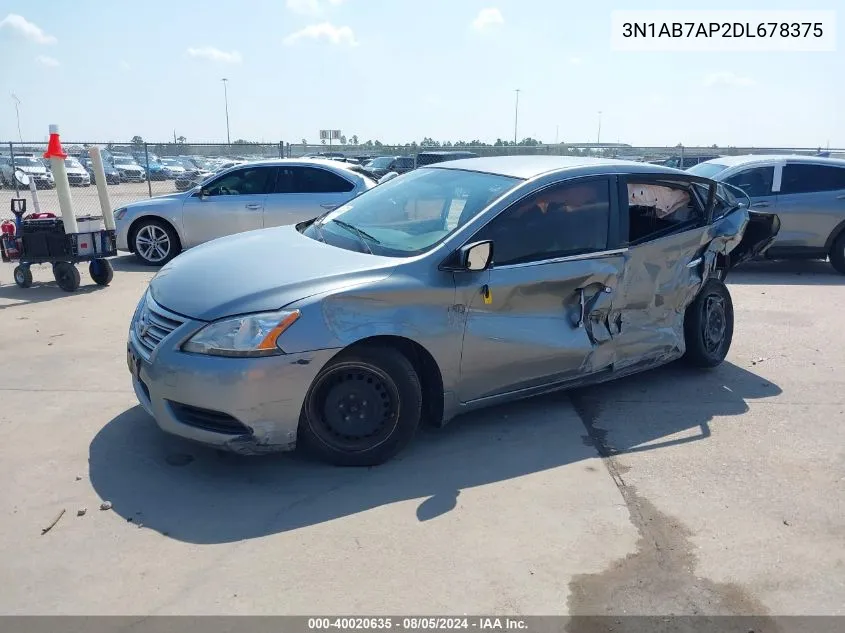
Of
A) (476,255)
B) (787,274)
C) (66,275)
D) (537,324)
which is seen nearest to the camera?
(476,255)

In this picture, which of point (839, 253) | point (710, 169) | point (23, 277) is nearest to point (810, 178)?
point (839, 253)

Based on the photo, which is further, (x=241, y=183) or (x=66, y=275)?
(x=241, y=183)

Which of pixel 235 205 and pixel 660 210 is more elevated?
pixel 660 210

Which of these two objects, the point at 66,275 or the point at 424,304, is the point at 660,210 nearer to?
the point at 424,304

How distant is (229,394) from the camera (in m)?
3.64

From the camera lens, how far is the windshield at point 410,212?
14.6ft

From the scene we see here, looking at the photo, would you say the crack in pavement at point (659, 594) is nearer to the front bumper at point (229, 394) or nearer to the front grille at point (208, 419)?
the front bumper at point (229, 394)

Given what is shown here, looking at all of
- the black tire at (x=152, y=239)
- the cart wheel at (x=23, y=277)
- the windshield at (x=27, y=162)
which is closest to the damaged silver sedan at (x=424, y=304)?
the cart wheel at (x=23, y=277)

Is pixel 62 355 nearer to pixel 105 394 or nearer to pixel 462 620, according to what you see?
pixel 105 394

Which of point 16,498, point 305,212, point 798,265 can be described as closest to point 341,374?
point 16,498

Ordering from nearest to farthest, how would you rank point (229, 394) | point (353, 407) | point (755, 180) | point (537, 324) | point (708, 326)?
point (229, 394)
point (353, 407)
point (537, 324)
point (708, 326)
point (755, 180)

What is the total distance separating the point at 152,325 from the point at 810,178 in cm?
989

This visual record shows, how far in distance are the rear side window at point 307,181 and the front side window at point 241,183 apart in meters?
0.22

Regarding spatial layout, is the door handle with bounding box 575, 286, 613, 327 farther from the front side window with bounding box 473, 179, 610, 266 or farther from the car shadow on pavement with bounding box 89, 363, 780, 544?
the car shadow on pavement with bounding box 89, 363, 780, 544
